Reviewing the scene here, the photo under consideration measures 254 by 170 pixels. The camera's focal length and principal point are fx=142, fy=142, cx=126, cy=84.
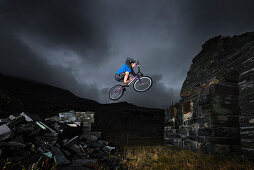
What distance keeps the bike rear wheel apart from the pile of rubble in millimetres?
1515

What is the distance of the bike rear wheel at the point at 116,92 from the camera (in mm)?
7359

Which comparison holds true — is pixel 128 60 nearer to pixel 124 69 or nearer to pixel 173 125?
pixel 124 69

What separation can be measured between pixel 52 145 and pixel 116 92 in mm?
3818

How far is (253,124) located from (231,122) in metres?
0.66

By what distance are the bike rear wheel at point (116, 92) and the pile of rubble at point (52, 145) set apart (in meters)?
1.51

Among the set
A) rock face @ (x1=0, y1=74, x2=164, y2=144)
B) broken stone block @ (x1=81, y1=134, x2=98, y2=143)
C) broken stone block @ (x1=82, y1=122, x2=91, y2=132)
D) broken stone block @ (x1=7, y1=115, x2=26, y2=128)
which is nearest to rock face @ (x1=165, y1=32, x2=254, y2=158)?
broken stone block @ (x1=81, y1=134, x2=98, y2=143)

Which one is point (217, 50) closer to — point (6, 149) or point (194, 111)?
point (194, 111)

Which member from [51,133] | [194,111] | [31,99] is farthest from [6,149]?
[31,99]

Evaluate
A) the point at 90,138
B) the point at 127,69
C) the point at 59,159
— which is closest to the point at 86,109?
the point at 90,138

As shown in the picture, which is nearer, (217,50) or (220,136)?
(220,136)

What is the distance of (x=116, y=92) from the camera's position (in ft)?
25.0

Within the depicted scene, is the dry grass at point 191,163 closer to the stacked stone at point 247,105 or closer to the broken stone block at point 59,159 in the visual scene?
the stacked stone at point 247,105

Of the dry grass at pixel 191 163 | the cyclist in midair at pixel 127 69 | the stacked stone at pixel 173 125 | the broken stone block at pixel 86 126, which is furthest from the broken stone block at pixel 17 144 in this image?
the stacked stone at pixel 173 125

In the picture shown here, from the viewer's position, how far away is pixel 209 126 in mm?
4539
